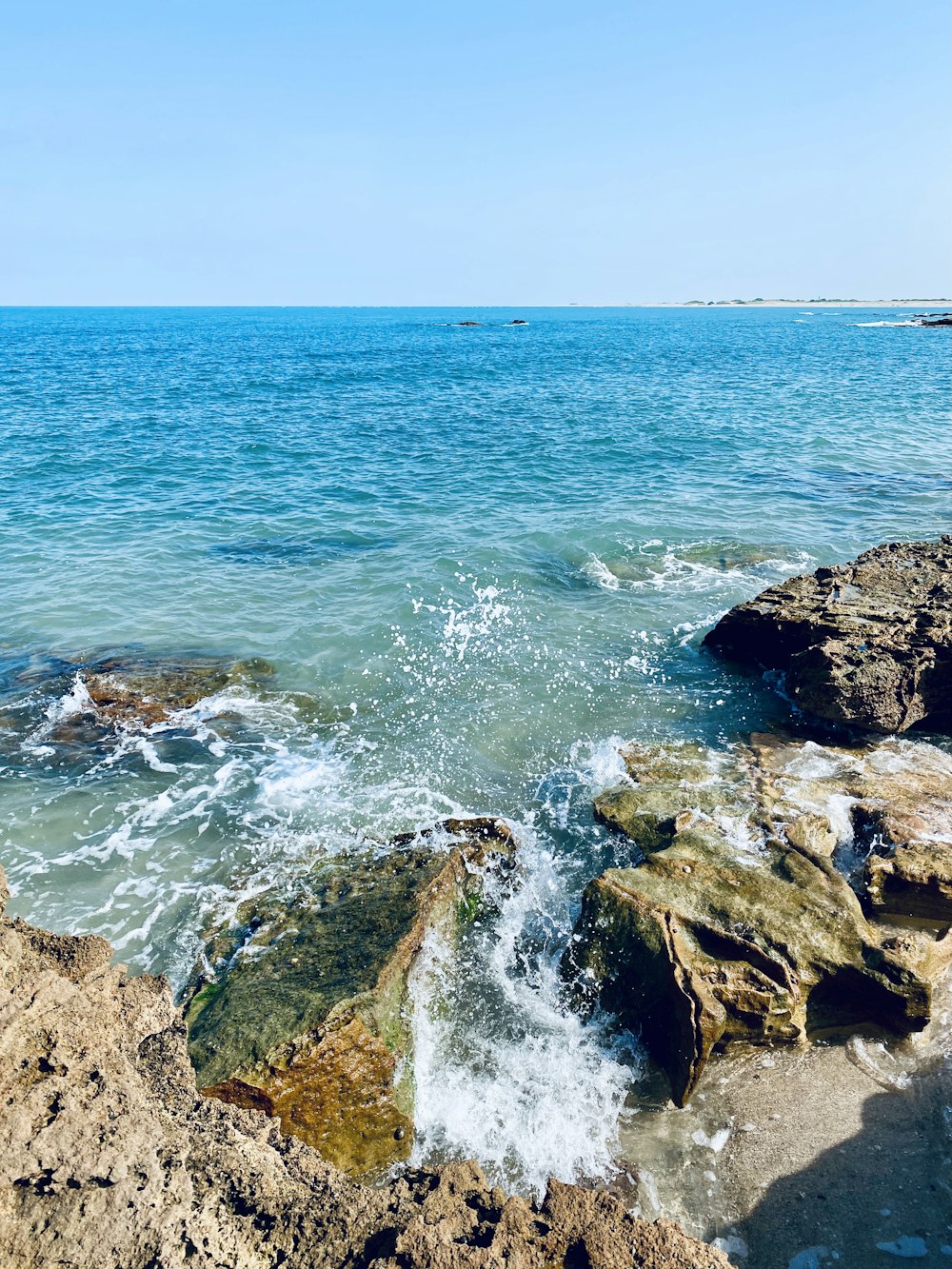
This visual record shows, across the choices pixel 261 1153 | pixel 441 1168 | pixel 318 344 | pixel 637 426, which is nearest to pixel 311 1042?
pixel 261 1153

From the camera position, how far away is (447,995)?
7035mm

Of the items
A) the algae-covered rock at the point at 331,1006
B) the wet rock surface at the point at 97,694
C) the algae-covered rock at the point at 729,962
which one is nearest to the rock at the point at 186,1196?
the algae-covered rock at the point at 331,1006

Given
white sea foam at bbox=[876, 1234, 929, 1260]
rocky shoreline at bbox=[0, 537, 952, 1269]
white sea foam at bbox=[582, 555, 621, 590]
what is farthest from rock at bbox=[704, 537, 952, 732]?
white sea foam at bbox=[876, 1234, 929, 1260]

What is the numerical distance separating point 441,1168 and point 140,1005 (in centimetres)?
239

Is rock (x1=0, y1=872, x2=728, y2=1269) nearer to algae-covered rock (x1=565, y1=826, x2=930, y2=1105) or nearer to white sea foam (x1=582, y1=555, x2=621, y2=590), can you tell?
algae-covered rock (x1=565, y1=826, x2=930, y2=1105)

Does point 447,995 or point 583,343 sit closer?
point 447,995

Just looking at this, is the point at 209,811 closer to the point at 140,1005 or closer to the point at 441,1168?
the point at 140,1005

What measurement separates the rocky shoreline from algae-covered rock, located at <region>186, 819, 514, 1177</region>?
0.02m

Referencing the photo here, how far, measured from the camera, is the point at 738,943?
661 centimetres

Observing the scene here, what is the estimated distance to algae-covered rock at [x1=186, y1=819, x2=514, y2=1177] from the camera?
550 cm

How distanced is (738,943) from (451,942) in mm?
2787

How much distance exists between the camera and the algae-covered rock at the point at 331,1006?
18.0 feet

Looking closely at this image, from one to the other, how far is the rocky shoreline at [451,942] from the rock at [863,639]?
0.18 feet

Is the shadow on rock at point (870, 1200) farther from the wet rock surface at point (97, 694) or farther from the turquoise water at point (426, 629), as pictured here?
the wet rock surface at point (97, 694)
